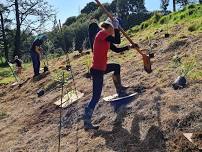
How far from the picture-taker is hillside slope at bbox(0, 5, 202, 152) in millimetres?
6984

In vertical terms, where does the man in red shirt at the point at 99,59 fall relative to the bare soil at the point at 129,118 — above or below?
above

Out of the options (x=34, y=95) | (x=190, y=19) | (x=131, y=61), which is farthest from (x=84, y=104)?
(x=190, y=19)

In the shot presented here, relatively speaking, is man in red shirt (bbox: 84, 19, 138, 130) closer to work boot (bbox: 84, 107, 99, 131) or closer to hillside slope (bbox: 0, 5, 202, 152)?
work boot (bbox: 84, 107, 99, 131)

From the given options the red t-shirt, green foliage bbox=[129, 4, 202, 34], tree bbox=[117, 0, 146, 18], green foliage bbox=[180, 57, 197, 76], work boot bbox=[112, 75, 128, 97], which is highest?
tree bbox=[117, 0, 146, 18]

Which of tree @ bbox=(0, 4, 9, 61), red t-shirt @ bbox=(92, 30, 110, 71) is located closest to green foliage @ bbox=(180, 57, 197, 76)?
red t-shirt @ bbox=(92, 30, 110, 71)

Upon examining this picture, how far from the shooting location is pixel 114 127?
782 centimetres

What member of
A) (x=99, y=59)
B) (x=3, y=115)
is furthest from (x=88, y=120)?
(x=3, y=115)

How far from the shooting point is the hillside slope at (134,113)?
22.9ft

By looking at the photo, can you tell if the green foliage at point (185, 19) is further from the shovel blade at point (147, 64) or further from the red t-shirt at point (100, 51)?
the red t-shirt at point (100, 51)

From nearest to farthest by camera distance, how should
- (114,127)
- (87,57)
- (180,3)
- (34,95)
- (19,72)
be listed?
(114,127), (34,95), (87,57), (19,72), (180,3)

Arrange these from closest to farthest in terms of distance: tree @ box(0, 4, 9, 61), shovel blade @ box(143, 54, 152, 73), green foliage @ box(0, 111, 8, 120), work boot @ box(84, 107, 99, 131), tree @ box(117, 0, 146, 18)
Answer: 1. work boot @ box(84, 107, 99, 131)
2. shovel blade @ box(143, 54, 152, 73)
3. green foliage @ box(0, 111, 8, 120)
4. tree @ box(0, 4, 9, 61)
5. tree @ box(117, 0, 146, 18)

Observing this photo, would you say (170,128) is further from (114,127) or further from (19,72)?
(19,72)

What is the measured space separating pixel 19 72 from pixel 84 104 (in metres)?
9.82

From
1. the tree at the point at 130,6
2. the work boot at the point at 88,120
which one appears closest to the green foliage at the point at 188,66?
the work boot at the point at 88,120
